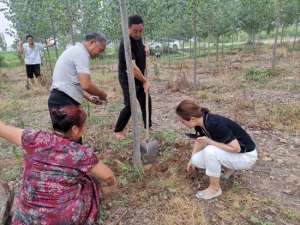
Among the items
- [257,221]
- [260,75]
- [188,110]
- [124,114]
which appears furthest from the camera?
[260,75]

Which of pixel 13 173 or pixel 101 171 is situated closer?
pixel 101 171

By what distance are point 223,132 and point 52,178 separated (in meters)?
1.52

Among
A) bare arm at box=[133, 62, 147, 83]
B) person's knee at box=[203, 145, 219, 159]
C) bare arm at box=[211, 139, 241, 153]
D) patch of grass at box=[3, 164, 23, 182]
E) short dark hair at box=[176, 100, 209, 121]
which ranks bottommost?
patch of grass at box=[3, 164, 23, 182]

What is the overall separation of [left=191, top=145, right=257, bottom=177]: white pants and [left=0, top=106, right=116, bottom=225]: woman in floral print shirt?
3.74 ft

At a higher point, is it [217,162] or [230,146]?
[230,146]

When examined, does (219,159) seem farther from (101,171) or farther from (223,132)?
(101,171)

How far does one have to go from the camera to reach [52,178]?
1.92 metres

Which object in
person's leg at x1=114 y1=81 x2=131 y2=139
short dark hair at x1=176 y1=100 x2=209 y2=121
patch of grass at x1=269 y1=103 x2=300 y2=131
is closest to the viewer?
short dark hair at x1=176 y1=100 x2=209 y2=121

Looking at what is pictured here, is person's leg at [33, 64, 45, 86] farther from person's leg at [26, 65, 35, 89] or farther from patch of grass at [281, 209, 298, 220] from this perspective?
patch of grass at [281, 209, 298, 220]

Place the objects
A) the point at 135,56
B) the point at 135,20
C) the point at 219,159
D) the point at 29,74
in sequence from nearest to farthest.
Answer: the point at 219,159, the point at 135,20, the point at 135,56, the point at 29,74

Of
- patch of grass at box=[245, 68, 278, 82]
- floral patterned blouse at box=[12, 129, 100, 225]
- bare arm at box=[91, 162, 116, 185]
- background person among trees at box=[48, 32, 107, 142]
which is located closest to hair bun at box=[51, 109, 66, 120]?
floral patterned blouse at box=[12, 129, 100, 225]

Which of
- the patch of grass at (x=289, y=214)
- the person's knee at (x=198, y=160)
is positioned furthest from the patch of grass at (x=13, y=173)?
the patch of grass at (x=289, y=214)

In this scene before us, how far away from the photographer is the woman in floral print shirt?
6.25 ft

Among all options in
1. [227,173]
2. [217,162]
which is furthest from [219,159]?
[227,173]
